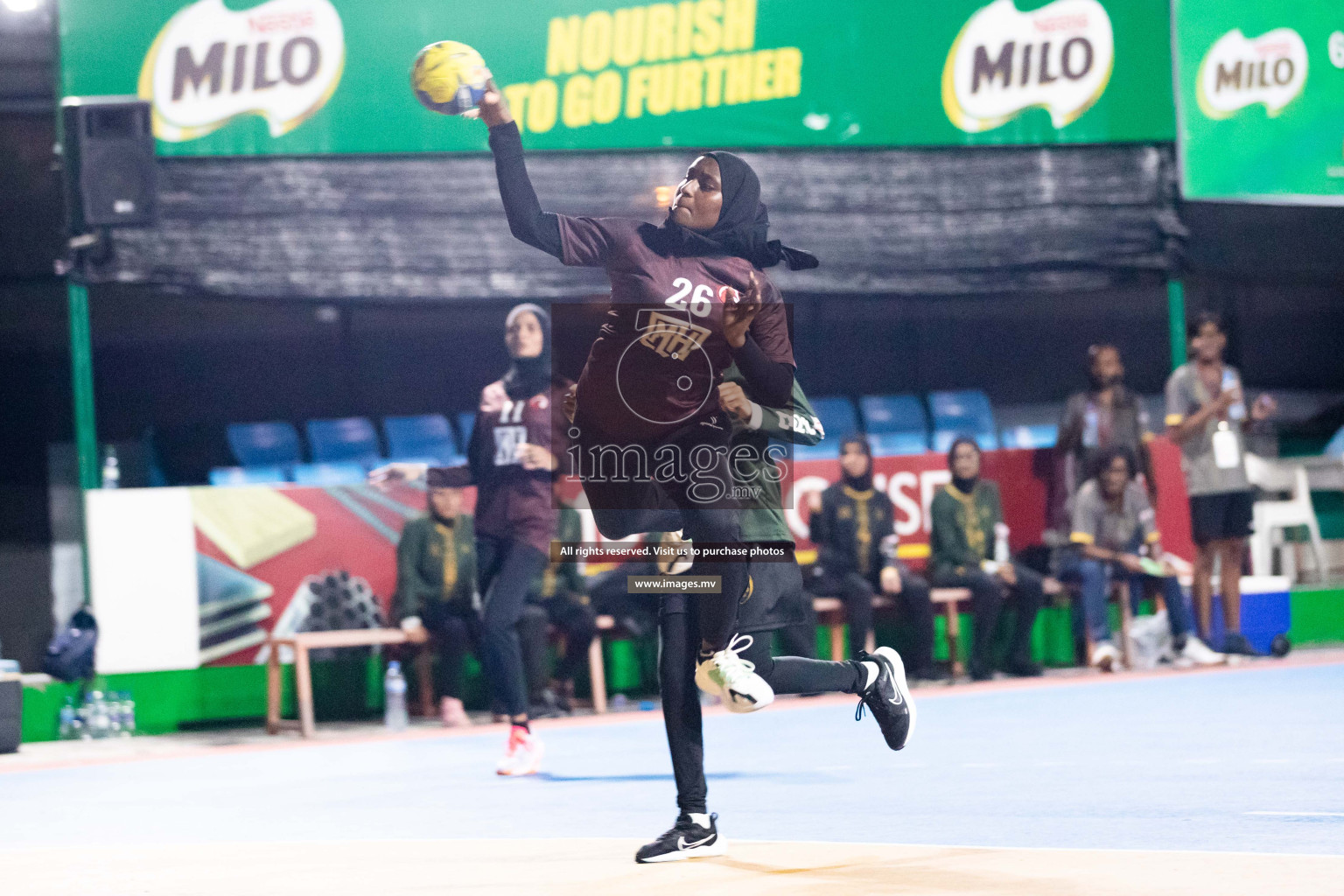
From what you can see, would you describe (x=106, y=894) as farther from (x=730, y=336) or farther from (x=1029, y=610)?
(x=1029, y=610)

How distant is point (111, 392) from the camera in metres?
14.7

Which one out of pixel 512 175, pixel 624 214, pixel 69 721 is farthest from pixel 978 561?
pixel 512 175

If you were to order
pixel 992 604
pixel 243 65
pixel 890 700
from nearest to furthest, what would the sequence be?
pixel 890 700 → pixel 992 604 → pixel 243 65

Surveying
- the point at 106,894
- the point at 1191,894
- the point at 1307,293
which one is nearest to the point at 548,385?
the point at 106,894

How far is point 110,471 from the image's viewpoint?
12.0 metres

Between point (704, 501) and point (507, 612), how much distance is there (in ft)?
9.47

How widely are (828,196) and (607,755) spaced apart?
651 centimetres

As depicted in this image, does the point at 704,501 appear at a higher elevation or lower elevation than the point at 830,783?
higher

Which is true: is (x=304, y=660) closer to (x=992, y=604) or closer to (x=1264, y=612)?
(x=992, y=604)

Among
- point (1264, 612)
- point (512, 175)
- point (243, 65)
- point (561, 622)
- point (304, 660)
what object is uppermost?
point (243, 65)

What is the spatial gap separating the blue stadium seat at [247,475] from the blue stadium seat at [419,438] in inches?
37.8

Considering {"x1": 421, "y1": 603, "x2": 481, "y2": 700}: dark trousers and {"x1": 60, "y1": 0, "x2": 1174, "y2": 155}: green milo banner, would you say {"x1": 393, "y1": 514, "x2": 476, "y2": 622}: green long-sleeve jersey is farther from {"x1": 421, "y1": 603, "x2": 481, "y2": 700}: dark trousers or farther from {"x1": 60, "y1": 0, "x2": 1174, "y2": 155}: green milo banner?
{"x1": 60, "y1": 0, "x2": 1174, "y2": 155}: green milo banner

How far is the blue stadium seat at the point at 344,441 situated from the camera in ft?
45.4

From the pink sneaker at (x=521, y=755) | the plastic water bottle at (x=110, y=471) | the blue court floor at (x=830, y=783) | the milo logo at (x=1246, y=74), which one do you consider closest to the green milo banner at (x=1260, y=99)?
the milo logo at (x=1246, y=74)
